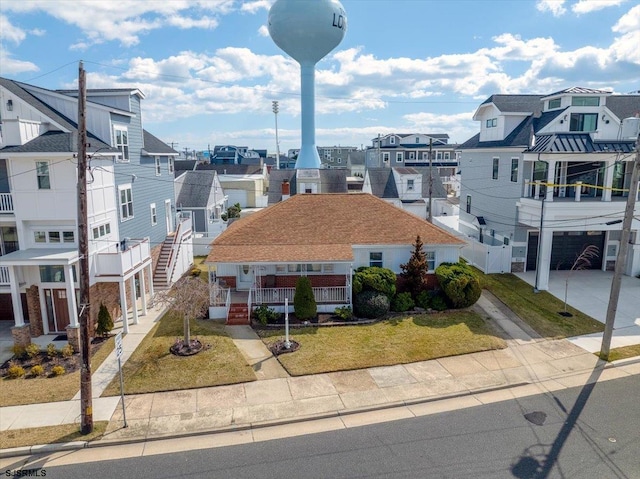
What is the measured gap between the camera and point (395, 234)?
76.6 feet

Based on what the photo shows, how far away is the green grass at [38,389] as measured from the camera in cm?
1432

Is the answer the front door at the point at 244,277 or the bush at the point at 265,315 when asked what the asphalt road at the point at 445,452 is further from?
the front door at the point at 244,277

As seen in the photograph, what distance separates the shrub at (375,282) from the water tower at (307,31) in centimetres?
3421

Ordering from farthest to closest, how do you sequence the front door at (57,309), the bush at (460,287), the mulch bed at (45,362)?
the bush at (460,287), the front door at (57,309), the mulch bed at (45,362)

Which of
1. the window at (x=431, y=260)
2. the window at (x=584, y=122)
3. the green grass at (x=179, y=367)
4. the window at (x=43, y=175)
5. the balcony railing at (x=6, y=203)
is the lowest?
the green grass at (x=179, y=367)

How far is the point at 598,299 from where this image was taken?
23.2 metres

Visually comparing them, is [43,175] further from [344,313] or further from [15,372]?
[344,313]

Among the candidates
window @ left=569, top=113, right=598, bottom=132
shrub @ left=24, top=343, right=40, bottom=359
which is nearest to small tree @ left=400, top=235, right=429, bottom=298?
window @ left=569, top=113, right=598, bottom=132

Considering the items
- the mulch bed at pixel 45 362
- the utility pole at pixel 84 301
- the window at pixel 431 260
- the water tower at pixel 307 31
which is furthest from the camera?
the water tower at pixel 307 31

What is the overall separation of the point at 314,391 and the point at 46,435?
25.6 ft

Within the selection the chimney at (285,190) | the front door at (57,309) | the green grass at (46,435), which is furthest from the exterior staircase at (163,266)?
the chimney at (285,190)

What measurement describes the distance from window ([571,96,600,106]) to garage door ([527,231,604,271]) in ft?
25.7

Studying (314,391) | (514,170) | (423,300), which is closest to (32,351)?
(314,391)

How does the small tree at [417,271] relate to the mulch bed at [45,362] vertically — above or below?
above
